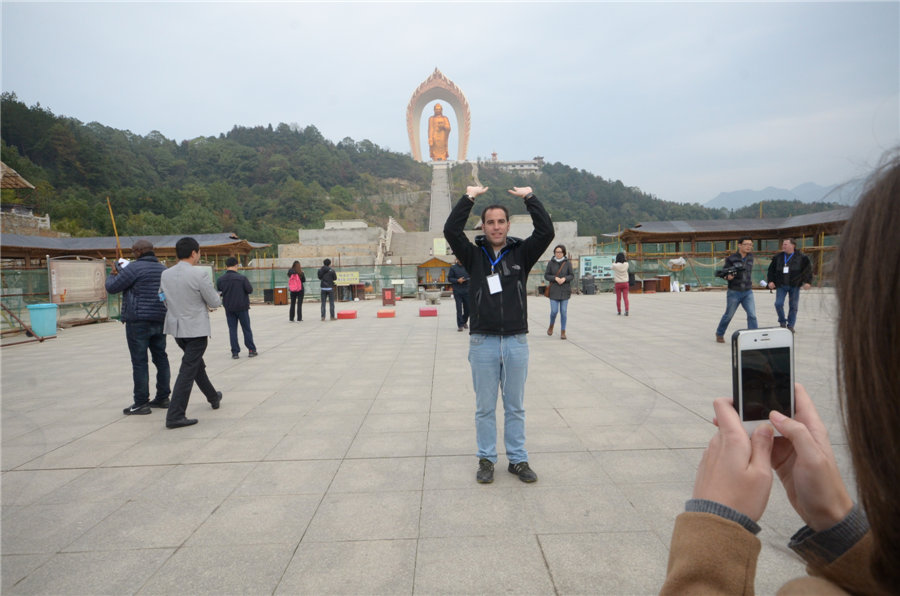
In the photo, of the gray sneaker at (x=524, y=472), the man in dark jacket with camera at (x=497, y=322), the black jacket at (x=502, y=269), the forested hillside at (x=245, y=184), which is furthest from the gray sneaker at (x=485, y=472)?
the forested hillside at (x=245, y=184)

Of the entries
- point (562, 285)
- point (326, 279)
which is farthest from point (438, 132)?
point (562, 285)

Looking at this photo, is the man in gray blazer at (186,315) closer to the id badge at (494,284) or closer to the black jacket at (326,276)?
the id badge at (494,284)

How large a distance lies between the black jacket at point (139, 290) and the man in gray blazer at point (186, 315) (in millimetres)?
416

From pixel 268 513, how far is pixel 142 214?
177 ft

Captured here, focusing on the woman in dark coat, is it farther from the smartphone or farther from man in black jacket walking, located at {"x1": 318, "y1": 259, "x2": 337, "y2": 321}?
the smartphone

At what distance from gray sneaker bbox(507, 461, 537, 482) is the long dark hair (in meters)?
2.88

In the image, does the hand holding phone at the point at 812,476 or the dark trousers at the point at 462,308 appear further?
the dark trousers at the point at 462,308

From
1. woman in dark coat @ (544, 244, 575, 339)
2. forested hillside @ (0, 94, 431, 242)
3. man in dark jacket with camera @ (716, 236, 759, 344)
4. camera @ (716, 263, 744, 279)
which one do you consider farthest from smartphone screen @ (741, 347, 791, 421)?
forested hillside @ (0, 94, 431, 242)

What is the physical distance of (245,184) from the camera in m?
79.2

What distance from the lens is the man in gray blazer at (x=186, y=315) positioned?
195 inches

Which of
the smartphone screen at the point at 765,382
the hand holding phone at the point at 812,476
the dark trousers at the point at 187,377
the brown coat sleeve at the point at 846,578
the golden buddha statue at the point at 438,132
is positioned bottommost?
the dark trousers at the point at 187,377

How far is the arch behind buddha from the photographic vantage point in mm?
75812

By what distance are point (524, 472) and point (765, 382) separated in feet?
7.95

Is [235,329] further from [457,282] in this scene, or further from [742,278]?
[742,278]
